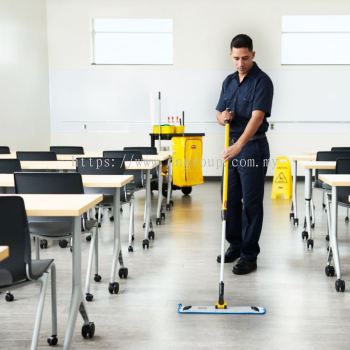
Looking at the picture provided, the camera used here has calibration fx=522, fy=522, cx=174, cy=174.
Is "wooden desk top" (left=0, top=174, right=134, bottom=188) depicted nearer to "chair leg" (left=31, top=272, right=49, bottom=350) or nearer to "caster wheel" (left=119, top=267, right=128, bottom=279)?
"caster wheel" (left=119, top=267, right=128, bottom=279)

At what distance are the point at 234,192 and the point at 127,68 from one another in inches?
249

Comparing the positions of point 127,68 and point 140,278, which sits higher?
point 127,68

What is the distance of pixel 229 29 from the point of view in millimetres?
9414

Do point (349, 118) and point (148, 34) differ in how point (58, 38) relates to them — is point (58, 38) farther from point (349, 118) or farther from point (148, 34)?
point (349, 118)

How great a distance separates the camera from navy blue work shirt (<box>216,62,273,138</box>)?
3.51 meters

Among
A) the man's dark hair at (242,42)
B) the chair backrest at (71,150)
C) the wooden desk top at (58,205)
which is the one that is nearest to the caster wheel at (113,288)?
the wooden desk top at (58,205)

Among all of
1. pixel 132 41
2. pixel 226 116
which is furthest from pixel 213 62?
pixel 226 116

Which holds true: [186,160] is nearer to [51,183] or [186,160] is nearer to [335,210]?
[335,210]

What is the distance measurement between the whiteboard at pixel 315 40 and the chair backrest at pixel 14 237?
26.9ft

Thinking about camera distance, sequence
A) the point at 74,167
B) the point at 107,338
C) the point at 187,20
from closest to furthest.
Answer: the point at 107,338 → the point at 74,167 → the point at 187,20

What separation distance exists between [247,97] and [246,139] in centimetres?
34

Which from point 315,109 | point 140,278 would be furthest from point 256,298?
point 315,109

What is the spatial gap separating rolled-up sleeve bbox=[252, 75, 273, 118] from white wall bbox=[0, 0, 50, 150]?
4.80 m

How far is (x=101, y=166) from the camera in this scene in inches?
168
